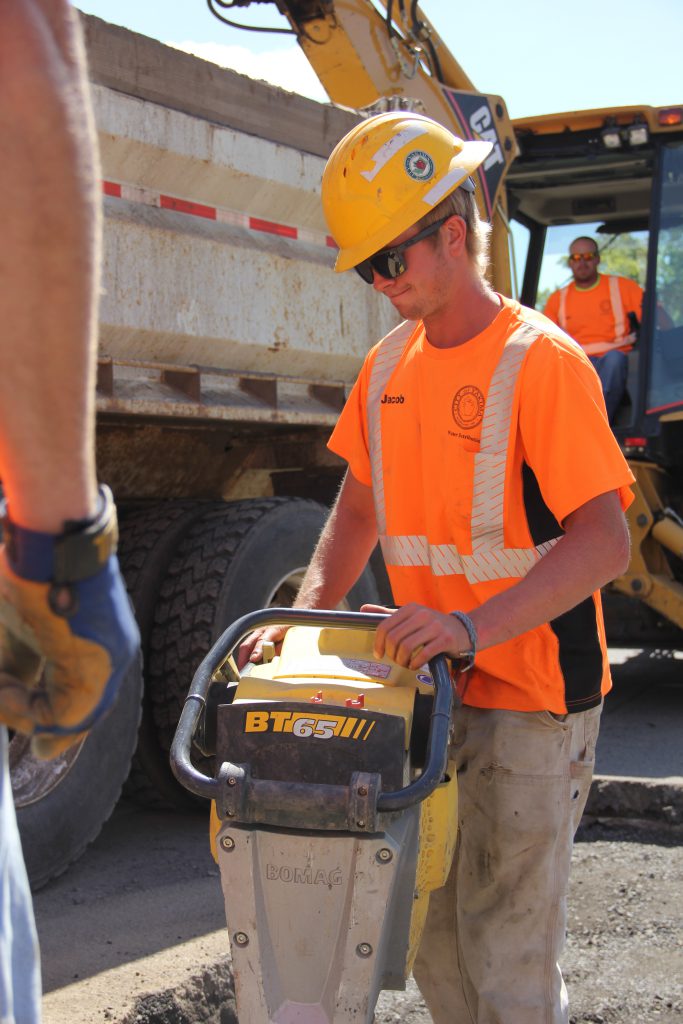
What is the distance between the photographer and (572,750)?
8.34 ft

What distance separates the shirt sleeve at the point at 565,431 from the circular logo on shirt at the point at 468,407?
3.6 inches

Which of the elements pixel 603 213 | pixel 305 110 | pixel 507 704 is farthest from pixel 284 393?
pixel 603 213

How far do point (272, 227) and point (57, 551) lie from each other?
12.6 feet

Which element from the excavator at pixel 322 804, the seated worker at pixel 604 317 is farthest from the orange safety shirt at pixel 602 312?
the excavator at pixel 322 804

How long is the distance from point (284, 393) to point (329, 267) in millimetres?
539

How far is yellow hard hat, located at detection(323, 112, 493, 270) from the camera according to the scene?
248 cm

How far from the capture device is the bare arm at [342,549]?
2799 millimetres

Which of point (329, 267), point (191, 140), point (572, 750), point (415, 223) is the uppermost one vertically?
point (191, 140)

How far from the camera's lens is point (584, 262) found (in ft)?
25.7

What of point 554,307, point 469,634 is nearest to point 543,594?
point 469,634

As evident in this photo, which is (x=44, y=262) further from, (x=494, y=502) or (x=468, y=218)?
(x=468, y=218)

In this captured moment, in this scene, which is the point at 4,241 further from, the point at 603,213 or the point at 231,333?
the point at 603,213

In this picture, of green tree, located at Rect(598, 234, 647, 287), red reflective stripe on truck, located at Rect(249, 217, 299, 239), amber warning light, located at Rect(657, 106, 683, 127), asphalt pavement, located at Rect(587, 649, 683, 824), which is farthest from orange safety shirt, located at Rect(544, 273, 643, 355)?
red reflective stripe on truck, located at Rect(249, 217, 299, 239)

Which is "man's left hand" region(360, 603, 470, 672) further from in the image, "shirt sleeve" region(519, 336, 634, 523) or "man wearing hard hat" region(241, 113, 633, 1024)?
"shirt sleeve" region(519, 336, 634, 523)
